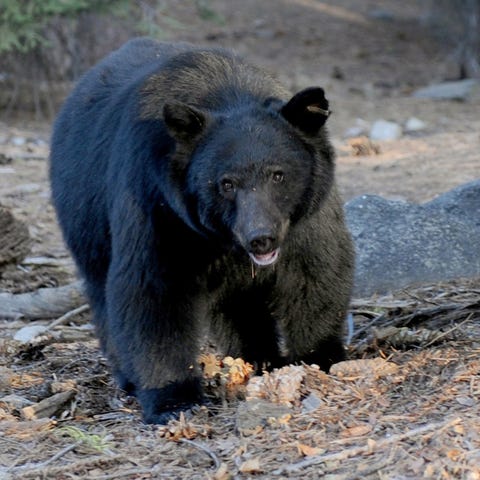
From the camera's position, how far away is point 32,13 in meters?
13.4

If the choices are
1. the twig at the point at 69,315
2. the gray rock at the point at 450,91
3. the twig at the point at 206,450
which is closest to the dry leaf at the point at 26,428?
the twig at the point at 206,450

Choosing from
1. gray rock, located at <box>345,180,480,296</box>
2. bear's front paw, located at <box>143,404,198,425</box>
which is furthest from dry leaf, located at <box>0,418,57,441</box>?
gray rock, located at <box>345,180,480,296</box>

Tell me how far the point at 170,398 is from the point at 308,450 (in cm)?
119

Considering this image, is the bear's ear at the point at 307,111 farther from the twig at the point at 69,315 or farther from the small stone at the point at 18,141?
the small stone at the point at 18,141

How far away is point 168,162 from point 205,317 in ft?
2.89

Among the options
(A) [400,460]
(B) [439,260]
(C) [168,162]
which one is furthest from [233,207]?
(B) [439,260]

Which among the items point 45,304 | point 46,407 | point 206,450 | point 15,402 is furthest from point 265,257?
point 45,304

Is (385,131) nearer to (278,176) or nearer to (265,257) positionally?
(278,176)

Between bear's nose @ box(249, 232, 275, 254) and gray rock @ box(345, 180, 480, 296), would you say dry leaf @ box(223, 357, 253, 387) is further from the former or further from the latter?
gray rock @ box(345, 180, 480, 296)

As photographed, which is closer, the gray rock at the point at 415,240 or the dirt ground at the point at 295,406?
the dirt ground at the point at 295,406

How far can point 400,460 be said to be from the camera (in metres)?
4.25

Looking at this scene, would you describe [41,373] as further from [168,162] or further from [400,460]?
[400,460]

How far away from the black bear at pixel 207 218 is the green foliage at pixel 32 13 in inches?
290

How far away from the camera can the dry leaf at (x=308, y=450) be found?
4.49 metres
